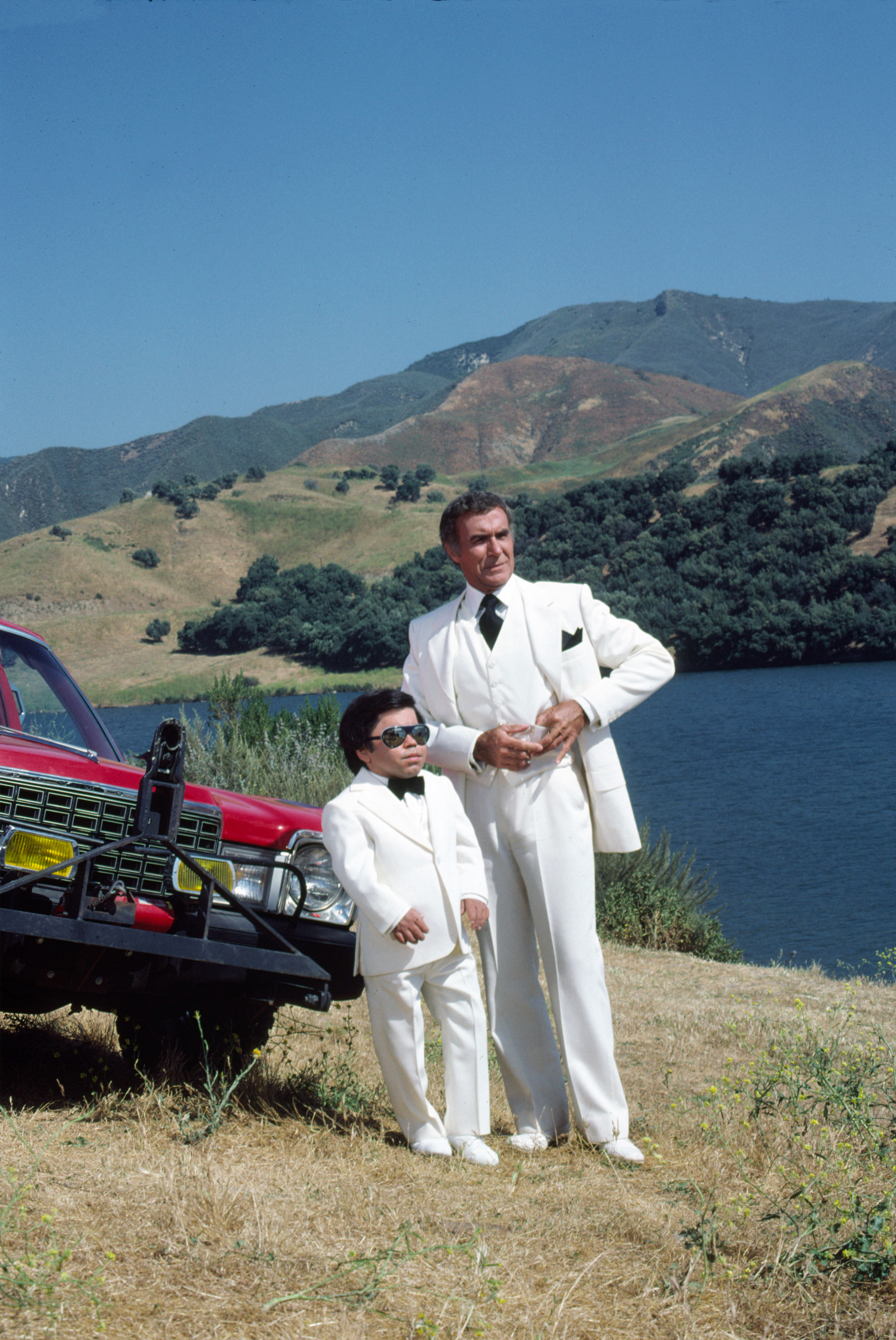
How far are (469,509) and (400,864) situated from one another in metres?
1.17

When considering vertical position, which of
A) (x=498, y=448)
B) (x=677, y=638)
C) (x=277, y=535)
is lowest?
(x=677, y=638)

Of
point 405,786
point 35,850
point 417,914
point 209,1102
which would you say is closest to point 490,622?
point 405,786

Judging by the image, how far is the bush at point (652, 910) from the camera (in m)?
11.3

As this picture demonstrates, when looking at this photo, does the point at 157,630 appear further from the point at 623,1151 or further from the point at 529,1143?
the point at 623,1151

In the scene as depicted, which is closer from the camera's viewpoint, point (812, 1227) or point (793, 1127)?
point (812, 1227)

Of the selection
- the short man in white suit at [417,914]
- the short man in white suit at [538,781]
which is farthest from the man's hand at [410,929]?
the short man in white suit at [538,781]

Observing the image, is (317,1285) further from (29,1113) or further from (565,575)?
(565,575)

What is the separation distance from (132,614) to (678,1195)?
8215 cm

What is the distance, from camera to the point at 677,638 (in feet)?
196

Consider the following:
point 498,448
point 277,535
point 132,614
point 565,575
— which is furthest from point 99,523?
→ point 498,448

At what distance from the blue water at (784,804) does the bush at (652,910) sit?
2.69 feet

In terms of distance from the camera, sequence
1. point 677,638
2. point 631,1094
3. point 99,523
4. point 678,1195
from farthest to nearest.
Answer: point 99,523 → point 677,638 → point 631,1094 → point 678,1195

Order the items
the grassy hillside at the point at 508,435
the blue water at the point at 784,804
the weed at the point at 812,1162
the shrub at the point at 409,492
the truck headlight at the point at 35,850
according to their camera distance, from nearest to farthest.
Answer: the weed at the point at 812,1162 < the truck headlight at the point at 35,850 < the blue water at the point at 784,804 < the shrub at the point at 409,492 < the grassy hillside at the point at 508,435

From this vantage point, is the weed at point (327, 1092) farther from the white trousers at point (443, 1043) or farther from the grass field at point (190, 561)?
the grass field at point (190, 561)
